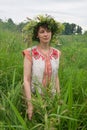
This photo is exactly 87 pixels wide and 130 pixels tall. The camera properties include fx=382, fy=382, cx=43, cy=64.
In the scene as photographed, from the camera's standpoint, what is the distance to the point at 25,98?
309cm

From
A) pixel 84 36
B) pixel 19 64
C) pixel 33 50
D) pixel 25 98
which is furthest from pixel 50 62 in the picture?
pixel 84 36

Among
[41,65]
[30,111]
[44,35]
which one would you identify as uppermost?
[44,35]

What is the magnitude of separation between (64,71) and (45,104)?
1538 mm

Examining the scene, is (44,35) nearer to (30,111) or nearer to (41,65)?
(41,65)

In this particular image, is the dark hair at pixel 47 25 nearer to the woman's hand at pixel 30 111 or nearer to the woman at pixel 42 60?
the woman at pixel 42 60

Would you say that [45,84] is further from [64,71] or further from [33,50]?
[64,71]

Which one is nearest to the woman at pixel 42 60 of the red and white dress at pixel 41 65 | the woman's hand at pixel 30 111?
the red and white dress at pixel 41 65

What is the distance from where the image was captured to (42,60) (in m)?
3.51

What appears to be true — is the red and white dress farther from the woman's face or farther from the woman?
the woman's face

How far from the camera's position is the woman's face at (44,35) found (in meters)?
3.46

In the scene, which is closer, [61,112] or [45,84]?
[61,112]

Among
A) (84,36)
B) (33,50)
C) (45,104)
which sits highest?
(33,50)

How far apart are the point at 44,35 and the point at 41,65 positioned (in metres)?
0.27

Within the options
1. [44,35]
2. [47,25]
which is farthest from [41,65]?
[47,25]
